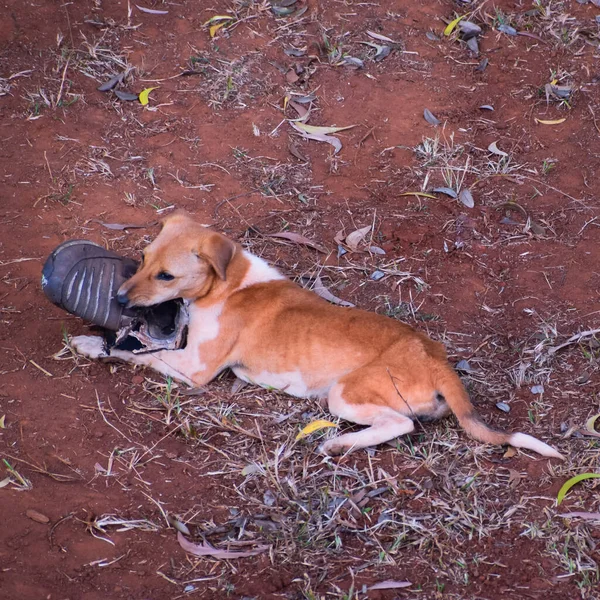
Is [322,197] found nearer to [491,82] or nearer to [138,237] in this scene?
[138,237]

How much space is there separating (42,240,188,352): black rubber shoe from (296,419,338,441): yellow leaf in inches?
42.9

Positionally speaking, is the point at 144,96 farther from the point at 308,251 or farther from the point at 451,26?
the point at 451,26

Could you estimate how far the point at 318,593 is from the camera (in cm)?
423

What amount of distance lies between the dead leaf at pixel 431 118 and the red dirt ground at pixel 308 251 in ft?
0.31

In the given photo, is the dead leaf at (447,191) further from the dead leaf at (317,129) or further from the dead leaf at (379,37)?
the dead leaf at (379,37)

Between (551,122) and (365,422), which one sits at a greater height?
(551,122)

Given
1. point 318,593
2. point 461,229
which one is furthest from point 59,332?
point 461,229

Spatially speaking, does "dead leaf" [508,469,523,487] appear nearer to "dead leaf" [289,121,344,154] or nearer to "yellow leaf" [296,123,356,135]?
"dead leaf" [289,121,344,154]

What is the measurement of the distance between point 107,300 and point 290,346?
1.22 metres

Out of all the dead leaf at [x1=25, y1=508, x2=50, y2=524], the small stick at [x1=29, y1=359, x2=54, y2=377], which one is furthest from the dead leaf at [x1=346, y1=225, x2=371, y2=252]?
the dead leaf at [x1=25, y1=508, x2=50, y2=524]

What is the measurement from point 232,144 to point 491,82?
2.75 metres

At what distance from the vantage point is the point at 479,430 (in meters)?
5.00

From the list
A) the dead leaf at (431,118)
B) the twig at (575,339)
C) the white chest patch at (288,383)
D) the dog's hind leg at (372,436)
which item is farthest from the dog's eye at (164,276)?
the dead leaf at (431,118)

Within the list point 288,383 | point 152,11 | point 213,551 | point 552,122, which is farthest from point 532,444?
point 152,11
